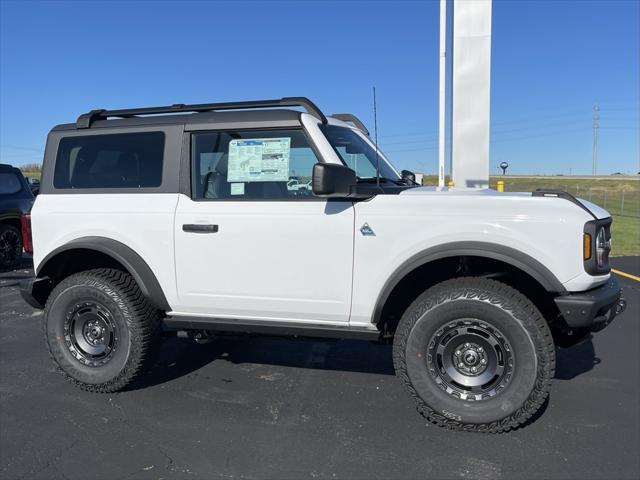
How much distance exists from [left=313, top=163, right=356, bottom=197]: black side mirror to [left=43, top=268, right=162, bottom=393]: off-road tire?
1705 mm

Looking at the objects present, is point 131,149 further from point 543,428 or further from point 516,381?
point 543,428

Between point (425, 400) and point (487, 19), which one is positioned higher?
point (487, 19)

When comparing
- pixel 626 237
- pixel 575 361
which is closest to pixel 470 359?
pixel 575 361

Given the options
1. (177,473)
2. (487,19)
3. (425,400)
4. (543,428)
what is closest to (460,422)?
(425,400)

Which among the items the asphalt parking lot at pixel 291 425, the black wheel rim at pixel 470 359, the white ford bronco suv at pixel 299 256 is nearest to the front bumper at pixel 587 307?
the white ford bronco suv at pixel 299 256

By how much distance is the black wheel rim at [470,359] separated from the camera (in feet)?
10.5

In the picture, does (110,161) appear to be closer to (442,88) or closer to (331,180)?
(331,180)

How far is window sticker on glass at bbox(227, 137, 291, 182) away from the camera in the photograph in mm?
3643

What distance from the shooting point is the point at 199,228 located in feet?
11.9

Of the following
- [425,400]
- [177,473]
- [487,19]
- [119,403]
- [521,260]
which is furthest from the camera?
[487,19]

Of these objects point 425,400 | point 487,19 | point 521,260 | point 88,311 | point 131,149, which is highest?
point 487,19

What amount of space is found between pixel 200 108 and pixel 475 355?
2.64 m

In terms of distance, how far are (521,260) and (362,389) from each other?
1602mm

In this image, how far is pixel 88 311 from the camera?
4.02m
